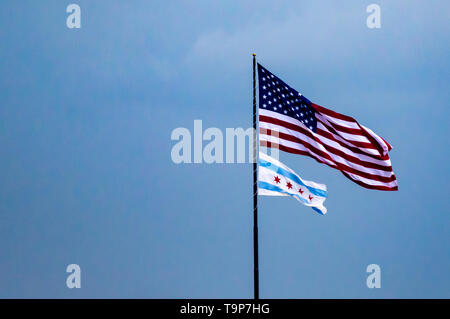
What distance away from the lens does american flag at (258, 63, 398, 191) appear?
106 feet

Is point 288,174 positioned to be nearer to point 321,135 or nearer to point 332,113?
point 321,135

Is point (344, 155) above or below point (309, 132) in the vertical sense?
below

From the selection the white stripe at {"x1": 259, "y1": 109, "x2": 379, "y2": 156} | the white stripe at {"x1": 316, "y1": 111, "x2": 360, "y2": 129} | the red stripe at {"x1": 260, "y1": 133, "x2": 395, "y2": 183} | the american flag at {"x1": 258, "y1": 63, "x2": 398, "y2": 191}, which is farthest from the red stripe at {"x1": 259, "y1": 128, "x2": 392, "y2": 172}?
the white stripe at {"x1": 316, "y1": 111, "x2": 360, "y2": 129}

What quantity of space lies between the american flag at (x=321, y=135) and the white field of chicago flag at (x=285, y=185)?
840 mm

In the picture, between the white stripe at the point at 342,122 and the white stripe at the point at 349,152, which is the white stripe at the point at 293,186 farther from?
the white stripe at the point at 342,122

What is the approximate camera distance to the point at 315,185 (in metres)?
32.8

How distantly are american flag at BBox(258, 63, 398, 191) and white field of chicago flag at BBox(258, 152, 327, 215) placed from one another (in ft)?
2.76

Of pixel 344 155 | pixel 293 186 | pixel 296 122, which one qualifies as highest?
pixel 296 122

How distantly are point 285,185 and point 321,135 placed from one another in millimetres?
2781

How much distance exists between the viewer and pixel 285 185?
31.8 metres

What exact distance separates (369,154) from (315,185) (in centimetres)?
271

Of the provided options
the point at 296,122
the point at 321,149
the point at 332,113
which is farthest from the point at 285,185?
the point at 332,113
